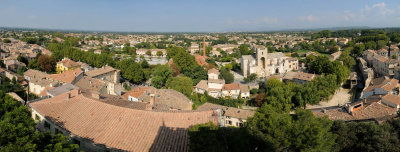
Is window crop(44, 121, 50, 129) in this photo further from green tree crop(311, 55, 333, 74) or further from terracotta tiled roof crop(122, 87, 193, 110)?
green tree crop(311, 55, 333, 74)

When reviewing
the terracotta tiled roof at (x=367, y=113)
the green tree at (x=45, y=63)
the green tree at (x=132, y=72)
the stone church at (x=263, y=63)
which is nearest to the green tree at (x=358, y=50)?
the stone church at (x=263, y=63)

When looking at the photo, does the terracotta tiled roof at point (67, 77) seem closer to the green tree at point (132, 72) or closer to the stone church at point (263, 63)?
the green tree at point (132, 72)

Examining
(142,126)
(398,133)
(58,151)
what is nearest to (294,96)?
(398,133)

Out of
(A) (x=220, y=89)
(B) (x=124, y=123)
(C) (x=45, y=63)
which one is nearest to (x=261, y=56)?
(A) (x=220, y=89)

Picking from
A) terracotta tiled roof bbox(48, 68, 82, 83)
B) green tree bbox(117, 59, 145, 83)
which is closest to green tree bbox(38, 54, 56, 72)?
green tree bbox(117, 59, 145, 83)

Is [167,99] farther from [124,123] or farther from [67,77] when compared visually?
[67,77]

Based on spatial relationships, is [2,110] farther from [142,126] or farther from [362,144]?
[362,144]
